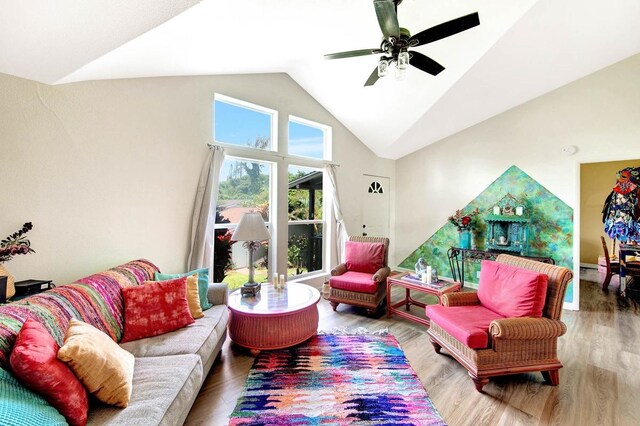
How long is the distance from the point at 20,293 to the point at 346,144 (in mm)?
4520

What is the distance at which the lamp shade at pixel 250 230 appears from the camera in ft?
9.29

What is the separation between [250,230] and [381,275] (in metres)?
1.80

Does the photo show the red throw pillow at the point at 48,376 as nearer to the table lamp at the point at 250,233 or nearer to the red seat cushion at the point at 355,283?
the table lamp at the point at 250,233

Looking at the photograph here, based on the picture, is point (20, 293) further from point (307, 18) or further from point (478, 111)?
point (478, 111)

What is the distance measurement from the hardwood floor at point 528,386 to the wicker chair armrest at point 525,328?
0.43 meters

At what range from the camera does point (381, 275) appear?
359cm

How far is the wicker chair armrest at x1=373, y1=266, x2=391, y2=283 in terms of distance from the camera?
352 cm

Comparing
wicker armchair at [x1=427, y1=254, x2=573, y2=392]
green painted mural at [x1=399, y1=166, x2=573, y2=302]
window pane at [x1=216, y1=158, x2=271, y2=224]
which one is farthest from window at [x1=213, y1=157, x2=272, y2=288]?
green painted mural at [x1=399, y1=166, x2=573, y2=302]

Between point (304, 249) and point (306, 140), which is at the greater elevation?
point (306, 140)

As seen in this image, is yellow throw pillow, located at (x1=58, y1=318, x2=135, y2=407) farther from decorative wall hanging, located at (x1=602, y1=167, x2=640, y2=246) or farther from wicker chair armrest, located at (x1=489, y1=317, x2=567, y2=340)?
decorative wall hanging, located at (x1=602, y1=167, x2=640, y2=246)

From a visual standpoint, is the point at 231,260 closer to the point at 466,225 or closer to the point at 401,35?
the point at 401,35

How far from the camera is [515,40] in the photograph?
10.1ft

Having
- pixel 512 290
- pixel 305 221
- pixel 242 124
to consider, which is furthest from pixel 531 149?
pixel 242 124

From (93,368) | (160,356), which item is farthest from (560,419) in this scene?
(93,368)
